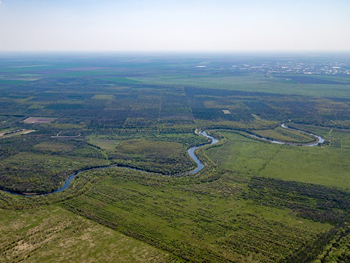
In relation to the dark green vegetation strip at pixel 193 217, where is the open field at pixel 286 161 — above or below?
above

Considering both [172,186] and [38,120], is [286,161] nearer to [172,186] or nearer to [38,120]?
[172,186]

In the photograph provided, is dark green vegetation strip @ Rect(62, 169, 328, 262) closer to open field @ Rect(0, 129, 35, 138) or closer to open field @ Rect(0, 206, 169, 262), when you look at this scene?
open field @ Rect(0, 206, 169, 262)

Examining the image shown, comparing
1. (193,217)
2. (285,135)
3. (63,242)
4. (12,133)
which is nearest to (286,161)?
(285,135)

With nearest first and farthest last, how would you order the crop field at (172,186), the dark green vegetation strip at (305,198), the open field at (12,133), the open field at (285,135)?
1. the crop field at (172,186)
2. the dark green vegetation strip at (305,198)
3. the open field at (285,135)
4. the open field at (12,133)

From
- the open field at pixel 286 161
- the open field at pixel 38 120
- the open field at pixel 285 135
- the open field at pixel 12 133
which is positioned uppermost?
the open field at pixel 38 120

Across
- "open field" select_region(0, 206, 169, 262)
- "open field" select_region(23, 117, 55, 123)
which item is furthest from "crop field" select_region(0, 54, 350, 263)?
"open field" select_region(23, 117, 55, 123)

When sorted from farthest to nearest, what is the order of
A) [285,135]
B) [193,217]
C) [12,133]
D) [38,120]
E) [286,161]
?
[38,120] < [12,133] < [285,135] < [286,161] < [193,217]

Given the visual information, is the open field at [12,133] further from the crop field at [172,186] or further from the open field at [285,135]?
the open field at [285,135]

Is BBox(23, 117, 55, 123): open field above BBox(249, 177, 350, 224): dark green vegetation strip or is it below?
above

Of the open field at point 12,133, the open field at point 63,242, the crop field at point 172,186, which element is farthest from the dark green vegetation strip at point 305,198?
the open field at point 12,133

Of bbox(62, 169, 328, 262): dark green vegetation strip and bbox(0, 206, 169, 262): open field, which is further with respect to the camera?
bbox(62, 169, 328, 262): dark green vegetation strip
